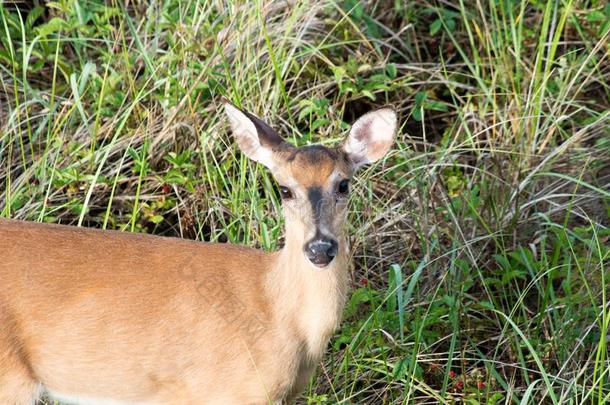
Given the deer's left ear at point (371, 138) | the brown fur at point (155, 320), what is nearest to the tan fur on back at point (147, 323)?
the brown fur at point (155, 320)

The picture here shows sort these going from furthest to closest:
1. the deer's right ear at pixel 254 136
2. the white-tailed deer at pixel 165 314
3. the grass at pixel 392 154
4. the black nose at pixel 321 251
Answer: the grass at pixel 392 154 < the deer's right ear at pixel 254 136 < the white-tailed deer at pixel 165 314 < the black nose at pixel 321 251

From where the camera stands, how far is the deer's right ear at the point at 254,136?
15.3ft

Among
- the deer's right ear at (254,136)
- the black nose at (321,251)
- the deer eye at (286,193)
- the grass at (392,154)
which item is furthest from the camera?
the grass at (392,154)

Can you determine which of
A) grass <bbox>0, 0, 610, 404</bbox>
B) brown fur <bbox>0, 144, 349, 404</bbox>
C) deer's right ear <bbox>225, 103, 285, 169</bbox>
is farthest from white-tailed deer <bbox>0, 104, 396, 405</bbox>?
grass <bbox>0, 0, 610, 404</bbox>

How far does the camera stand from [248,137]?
4.75 meters

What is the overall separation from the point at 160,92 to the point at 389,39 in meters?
1.27

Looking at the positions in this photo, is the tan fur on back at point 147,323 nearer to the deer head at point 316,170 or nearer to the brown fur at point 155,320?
the brown fur at point 155,320

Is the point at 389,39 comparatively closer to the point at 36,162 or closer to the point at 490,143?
the point at 490,143

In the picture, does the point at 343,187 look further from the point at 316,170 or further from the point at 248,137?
the point at 248,137

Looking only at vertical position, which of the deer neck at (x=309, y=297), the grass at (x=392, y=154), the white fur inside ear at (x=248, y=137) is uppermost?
the white fur inside ear at (x=248, y=137)

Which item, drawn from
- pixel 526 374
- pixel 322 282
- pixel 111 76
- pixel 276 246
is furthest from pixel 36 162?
pixel 526 374

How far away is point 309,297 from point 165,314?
1.67 feet

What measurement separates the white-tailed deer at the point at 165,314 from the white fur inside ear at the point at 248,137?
209mm

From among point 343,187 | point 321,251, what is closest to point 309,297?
point 321,251
